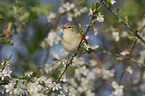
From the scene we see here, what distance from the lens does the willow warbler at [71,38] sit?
235 centimetres

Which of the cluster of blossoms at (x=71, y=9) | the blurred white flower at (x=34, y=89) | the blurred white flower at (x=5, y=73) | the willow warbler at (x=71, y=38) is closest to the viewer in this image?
the blurred white flower at (x=5, y=73)

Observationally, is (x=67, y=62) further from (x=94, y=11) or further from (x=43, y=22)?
(x=43, y=22)

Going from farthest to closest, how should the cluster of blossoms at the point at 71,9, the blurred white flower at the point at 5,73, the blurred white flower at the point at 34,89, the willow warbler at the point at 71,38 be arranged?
the cluster of blossoms at the point at 71,9, the willow warbler at the point at 71,38, the blurred white flower at the point at 34,89, the blurred white flower at the point at 5,73

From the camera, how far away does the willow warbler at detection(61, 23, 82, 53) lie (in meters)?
2.35

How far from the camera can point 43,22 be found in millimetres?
4051

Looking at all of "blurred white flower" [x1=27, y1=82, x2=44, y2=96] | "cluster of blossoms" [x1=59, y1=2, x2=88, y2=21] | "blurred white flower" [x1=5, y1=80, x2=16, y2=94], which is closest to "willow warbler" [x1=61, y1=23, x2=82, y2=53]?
"cluster of blossoms" [x1=59, y1=2, x2=88, y2=21]

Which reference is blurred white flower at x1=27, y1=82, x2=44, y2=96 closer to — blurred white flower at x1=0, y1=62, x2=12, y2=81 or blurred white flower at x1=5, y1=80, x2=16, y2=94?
blurred white flower at x1=5, y1=80, x2=16, y2=94

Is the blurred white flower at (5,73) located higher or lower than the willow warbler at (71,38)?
lower

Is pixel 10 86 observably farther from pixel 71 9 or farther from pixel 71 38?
pixel 71 9

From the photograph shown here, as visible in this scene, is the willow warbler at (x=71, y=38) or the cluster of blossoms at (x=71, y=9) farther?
the cluster of blossoms at (x=71, y=9)

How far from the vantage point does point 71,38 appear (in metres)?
2.39

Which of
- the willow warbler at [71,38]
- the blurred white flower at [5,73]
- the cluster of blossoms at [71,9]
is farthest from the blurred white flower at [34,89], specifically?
the cluster of blossoms at [71,9]

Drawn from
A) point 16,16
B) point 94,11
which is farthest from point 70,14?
point 94,11

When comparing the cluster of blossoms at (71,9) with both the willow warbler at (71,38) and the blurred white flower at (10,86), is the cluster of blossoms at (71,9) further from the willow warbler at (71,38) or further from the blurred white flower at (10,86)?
the blurred white flower at (10,86)
